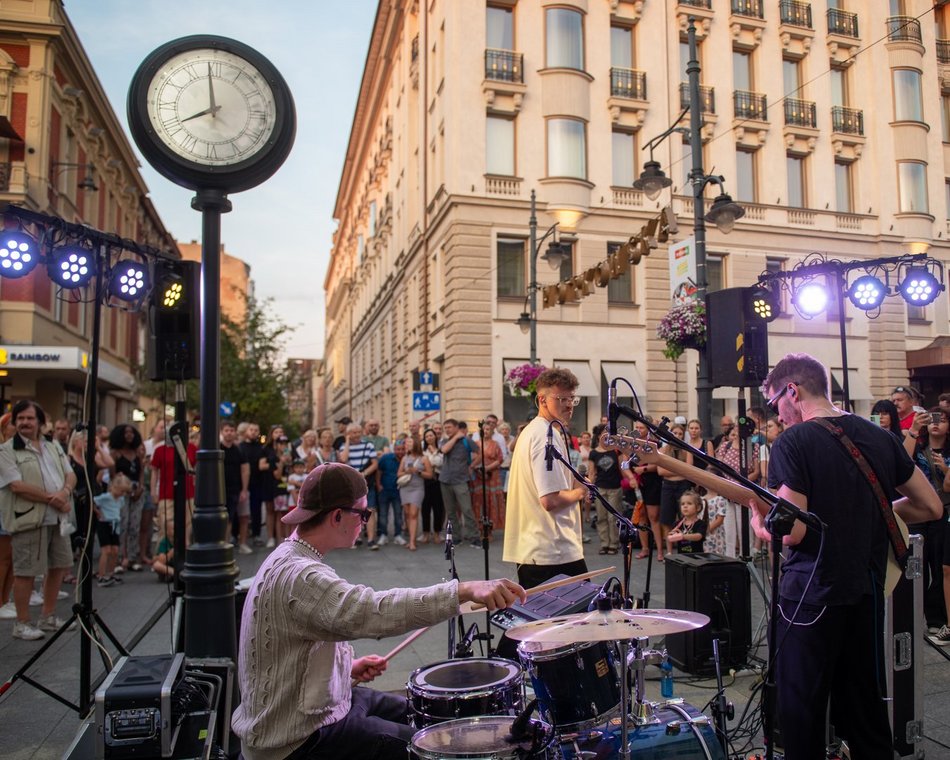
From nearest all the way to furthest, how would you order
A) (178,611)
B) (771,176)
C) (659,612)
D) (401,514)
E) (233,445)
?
(659,612) < (178,611) < (233,445) < (401,514) < (771,176)

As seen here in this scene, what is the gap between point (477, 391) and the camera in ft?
74.8

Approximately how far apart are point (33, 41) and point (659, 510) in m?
24.3

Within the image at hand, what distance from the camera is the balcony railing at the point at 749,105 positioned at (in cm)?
2648

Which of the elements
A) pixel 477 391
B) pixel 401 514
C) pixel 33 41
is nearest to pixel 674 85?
pixel 477 391

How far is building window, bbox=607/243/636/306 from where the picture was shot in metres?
24.7

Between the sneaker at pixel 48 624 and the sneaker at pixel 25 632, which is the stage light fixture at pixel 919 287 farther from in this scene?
the sneaker at pixel 25 632

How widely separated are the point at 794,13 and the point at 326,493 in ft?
99.7

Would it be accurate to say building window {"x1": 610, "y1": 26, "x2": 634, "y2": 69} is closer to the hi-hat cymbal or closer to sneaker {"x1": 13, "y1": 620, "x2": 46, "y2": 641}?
sneaker {"x1": 13, "y1": 620, "x2": 46, "y2": 641}

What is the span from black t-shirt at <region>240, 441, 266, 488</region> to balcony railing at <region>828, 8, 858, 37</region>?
2639 cm

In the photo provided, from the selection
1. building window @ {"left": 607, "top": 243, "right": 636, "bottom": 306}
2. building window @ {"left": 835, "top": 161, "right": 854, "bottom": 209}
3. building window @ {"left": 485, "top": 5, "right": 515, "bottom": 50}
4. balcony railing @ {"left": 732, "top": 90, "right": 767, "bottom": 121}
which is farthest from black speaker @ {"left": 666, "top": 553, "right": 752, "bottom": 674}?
building window @ {"left": 835, "top": 161, "right": 854, "bottom": 209}

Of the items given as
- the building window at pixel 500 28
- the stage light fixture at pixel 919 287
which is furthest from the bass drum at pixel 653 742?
the building window at pixel 500 28

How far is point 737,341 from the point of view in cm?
729

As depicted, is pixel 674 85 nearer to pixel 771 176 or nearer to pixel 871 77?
pixel 771 176

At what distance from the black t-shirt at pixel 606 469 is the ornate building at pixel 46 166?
15027mm
